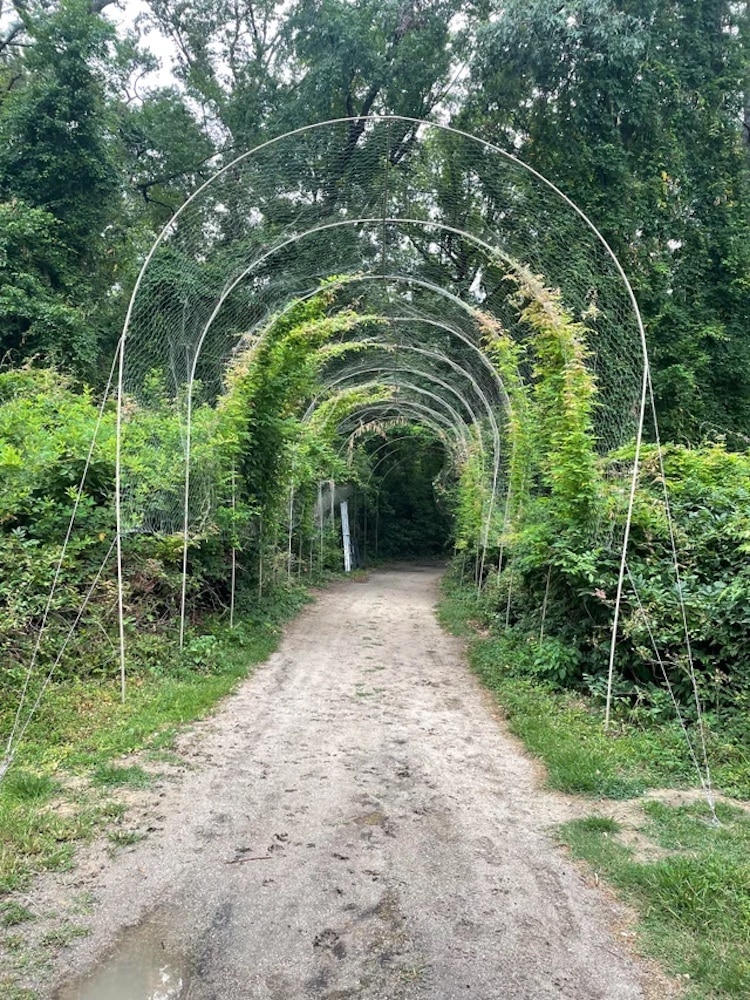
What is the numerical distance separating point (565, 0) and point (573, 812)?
14269 millimetres

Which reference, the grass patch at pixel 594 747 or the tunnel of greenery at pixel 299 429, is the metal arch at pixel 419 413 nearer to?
the tunnel of greenery at pixel 299 429

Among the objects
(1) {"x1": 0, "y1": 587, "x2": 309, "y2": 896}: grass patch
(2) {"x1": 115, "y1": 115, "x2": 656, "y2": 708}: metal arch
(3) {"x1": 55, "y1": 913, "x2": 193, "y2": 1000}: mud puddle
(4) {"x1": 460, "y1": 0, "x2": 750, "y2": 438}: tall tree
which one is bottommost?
(3) {"x1": 55, "y1": 913, "x2": 193, "y2": 1000}: mud puddle

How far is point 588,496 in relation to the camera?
6.01 meters

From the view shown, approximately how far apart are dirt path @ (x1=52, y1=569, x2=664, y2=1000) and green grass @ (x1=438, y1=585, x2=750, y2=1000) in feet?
0.55

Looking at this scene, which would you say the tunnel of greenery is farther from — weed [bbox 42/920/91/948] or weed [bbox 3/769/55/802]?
weed [bbox 42/920/91/948]

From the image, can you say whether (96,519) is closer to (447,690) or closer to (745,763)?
(447,690)

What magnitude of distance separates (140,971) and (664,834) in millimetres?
2375

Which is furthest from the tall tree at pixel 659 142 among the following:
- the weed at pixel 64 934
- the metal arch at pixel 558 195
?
the weed at pixel 64 934

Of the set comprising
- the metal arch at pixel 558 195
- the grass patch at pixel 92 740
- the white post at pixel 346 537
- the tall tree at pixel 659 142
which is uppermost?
the tall tree at pixel 659 142

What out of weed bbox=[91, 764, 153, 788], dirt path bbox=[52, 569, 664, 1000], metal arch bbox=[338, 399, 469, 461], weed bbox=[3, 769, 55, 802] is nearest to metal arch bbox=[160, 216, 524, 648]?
dirt path bbox=[52, 569, 664, 1000]

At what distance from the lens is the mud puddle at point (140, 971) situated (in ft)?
6.91

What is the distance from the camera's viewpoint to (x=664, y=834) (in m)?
3.22

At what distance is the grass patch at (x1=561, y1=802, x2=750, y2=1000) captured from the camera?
7.48 feet

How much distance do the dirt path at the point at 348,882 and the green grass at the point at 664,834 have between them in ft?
0.55
